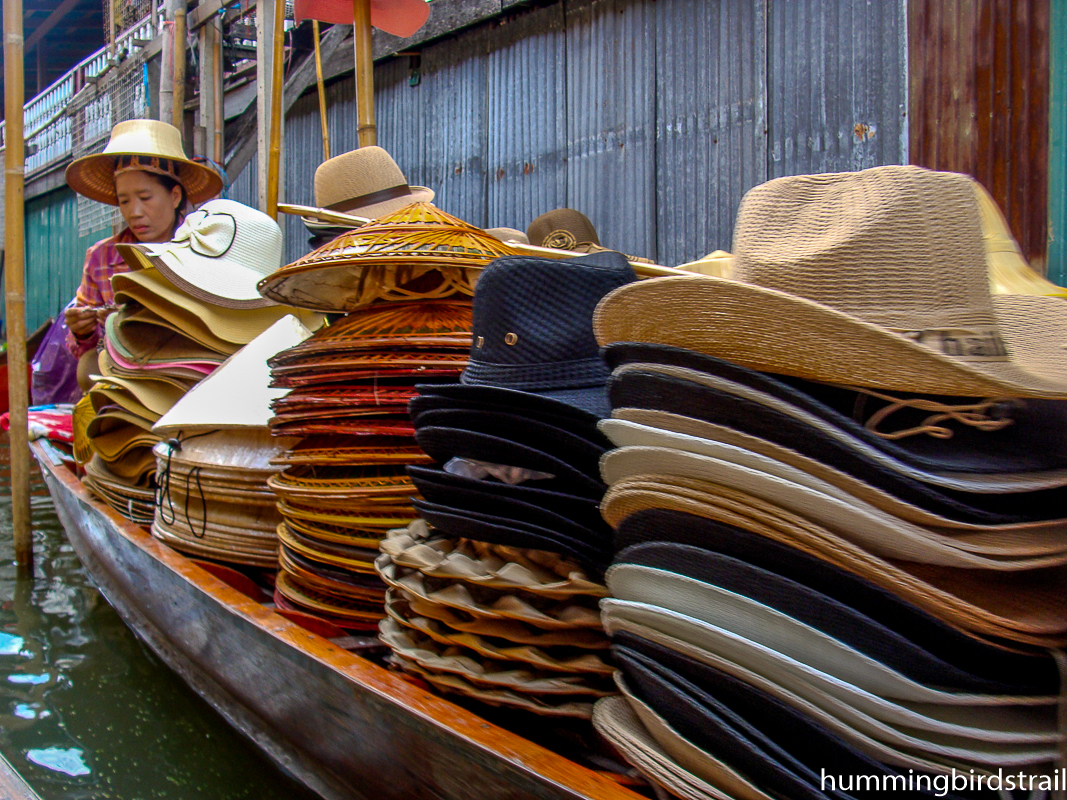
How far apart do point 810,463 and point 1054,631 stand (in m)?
0.28

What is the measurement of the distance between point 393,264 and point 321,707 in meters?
0.86

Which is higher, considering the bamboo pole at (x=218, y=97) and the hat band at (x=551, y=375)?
the bamboo pole at (x=218, y=97)

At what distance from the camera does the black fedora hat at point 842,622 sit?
725 millimetres

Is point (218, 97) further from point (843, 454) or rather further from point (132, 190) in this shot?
point (843, 454)

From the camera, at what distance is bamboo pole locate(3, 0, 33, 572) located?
309cm

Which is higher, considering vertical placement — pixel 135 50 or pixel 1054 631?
pixel 135 50

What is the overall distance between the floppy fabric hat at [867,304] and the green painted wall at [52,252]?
1049 centimetres

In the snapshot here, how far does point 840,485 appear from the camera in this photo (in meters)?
0.77

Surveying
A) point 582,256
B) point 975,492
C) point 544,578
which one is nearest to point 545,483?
point 544,578

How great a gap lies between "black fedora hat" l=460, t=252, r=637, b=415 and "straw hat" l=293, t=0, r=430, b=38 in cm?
246

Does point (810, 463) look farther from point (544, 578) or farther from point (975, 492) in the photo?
point (544, 578)

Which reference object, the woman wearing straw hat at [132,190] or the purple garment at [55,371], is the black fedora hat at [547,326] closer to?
the woman wearing straw hat at [132,190]

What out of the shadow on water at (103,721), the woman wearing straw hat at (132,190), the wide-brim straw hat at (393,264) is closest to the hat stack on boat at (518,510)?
the wide-brim straw hat at (393,264)

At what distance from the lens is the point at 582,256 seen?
4.27 feet
